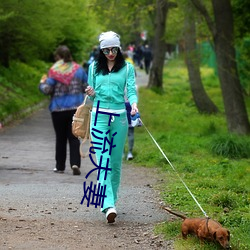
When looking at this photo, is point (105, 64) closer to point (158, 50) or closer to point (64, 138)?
point (64, 138)

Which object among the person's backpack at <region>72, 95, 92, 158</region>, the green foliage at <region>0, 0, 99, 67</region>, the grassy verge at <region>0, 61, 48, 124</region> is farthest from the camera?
the grassy verge at <region>0, 61, 48, 124</region>

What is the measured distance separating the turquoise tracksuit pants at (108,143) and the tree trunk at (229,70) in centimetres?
890

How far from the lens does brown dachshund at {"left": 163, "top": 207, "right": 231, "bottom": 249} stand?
599 centimetres

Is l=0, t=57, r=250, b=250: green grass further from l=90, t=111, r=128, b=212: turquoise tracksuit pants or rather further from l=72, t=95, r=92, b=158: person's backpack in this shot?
l=72, t=95, r=92, b=158: person's backpack

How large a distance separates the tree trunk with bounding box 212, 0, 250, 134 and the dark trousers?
586cm

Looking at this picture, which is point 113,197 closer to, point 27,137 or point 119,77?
point 119,77

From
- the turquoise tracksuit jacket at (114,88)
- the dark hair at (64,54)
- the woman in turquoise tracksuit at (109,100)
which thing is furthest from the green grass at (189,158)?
the dark hair at (64,54)

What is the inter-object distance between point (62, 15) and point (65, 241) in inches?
690

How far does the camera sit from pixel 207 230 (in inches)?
243

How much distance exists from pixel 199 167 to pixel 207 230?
18.6ft

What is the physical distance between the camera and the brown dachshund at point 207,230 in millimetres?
5988

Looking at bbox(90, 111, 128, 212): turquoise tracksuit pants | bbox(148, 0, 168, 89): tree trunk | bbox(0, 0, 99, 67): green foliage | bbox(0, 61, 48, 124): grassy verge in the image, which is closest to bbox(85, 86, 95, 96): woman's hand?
bbox(90, 111, 128, 212): turquoise tracksuit pants

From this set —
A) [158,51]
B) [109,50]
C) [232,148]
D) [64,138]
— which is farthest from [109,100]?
[158,51]

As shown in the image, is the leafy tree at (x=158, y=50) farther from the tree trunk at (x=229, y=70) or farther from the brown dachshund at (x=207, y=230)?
the brown dachshund at (x=207, y=230)
